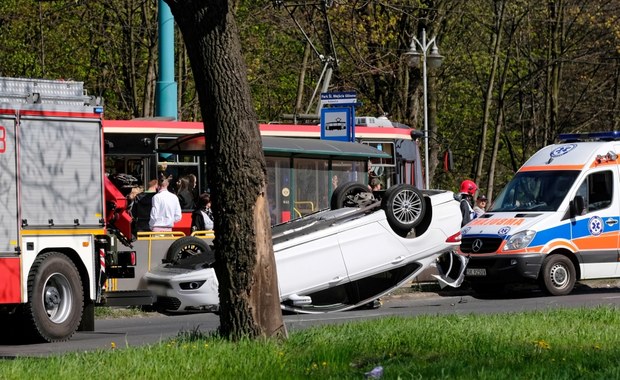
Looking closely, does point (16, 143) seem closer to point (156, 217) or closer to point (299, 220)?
point (299, 220)

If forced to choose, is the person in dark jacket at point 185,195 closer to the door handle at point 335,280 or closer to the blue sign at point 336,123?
the blue sign at point 336,123

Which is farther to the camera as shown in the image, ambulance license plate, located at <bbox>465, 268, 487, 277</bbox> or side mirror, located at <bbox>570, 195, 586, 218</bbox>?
ambulance license plate, located at <bbox>465, 268, 487, 277</bbox>

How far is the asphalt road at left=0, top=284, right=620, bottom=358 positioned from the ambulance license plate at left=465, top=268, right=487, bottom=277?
1.39ft

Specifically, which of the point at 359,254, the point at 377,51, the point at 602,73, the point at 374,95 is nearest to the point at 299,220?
the point at 359,254

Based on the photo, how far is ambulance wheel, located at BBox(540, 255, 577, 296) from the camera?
20.9 m

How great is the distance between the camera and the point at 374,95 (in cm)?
4081

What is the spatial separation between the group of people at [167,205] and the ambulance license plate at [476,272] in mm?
4463

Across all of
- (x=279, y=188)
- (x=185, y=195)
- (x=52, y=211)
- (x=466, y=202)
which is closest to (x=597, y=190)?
(x=466, y=202)

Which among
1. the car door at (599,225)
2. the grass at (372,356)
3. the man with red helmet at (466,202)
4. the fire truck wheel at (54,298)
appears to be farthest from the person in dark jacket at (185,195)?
the grass at (372,356)

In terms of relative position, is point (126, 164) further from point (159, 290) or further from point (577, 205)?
point (577, 205)

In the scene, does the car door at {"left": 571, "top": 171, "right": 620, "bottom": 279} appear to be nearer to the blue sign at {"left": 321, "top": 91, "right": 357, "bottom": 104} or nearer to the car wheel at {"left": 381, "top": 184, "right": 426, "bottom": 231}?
the blue sign at {"left": 321, "top": 91, "right": 357, "bottom": 104}

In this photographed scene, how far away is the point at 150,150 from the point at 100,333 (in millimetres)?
9227

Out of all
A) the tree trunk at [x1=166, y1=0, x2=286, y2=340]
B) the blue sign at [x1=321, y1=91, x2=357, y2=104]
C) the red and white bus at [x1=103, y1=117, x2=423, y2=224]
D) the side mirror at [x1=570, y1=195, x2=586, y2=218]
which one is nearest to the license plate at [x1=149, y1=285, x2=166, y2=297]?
the red and white bus at [x1=103, y1=117, x2=423, y2=224]

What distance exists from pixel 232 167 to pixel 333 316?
6791mm
